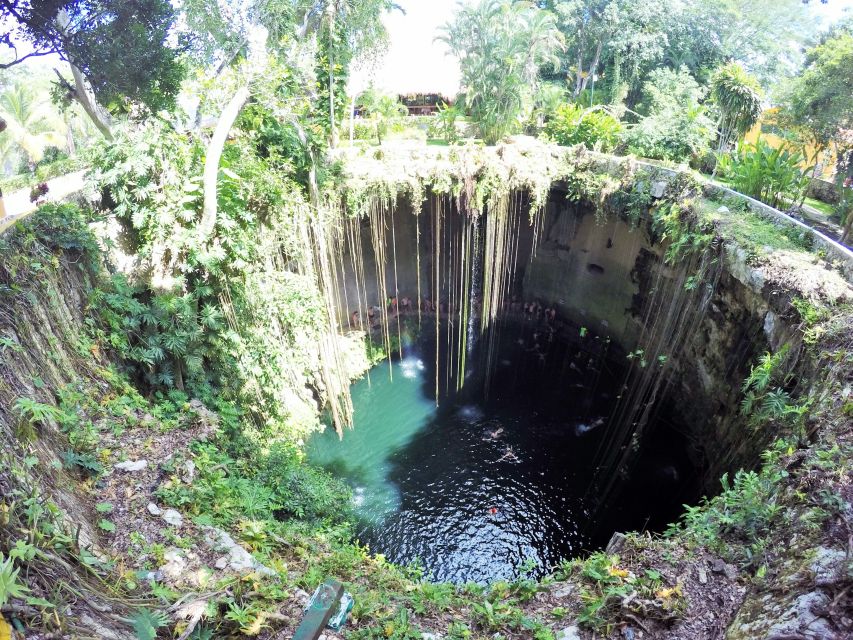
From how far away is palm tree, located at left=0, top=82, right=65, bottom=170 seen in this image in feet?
53.7

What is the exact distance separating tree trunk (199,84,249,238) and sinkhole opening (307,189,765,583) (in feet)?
12.2

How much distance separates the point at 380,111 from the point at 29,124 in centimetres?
1371

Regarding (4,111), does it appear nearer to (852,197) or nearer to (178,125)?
(178,125)

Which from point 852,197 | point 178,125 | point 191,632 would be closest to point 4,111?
point 178,125

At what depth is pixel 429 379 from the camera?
39.7 feet

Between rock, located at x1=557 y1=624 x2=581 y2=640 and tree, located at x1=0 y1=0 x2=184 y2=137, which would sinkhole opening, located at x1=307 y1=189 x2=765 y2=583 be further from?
tree, located at x1=0 y1=0 x2=184 y2=137

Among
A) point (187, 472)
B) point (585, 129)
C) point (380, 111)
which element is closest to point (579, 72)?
point (585, 129)

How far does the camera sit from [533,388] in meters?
11.8

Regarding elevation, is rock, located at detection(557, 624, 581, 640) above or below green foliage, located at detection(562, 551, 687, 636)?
below

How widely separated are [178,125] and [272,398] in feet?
14.8

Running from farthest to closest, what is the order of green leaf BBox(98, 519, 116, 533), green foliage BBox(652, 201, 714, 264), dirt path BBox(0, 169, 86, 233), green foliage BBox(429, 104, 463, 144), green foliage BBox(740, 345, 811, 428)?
green foliage BBox(429, 104, 463, 144) < green foliage BBox(652, 201, 714, 264) < dirt path BBox(0, 169, 86, 233) < green foliage BBox(740, 345, 811, 428) < green leaf BBox(98, 519, 116, 533)

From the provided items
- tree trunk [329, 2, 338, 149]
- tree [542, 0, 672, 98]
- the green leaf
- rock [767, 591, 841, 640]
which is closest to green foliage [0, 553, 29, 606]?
the green leaf

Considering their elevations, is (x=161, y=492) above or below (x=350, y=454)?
above

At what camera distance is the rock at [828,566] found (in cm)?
294
